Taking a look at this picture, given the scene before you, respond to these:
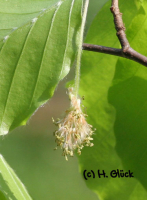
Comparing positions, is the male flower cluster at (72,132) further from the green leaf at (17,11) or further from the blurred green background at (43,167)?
the blurred green background at (43,167)

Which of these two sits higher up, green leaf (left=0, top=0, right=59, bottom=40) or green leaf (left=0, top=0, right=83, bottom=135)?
green leaf (left=0, top=0, right=59, bottom=40)

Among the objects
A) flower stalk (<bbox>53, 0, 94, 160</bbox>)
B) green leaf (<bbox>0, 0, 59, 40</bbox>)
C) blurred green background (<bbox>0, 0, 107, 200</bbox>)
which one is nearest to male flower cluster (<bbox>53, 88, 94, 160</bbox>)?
flower stalk (<bbox>53, 0, 94, 160</bbox>)

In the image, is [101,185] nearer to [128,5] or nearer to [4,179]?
[4,179]

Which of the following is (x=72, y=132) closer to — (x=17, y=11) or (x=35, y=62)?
(x=35, y=62)

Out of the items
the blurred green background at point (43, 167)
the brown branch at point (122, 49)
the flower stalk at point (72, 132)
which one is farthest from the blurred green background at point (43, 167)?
the brown branch at point (122, 49)

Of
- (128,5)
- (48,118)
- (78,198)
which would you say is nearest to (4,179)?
(128,5)

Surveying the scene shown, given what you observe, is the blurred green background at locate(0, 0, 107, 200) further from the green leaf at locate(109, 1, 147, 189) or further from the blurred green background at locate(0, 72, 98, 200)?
the green leaf at locate(109, 1, 147, 189)
